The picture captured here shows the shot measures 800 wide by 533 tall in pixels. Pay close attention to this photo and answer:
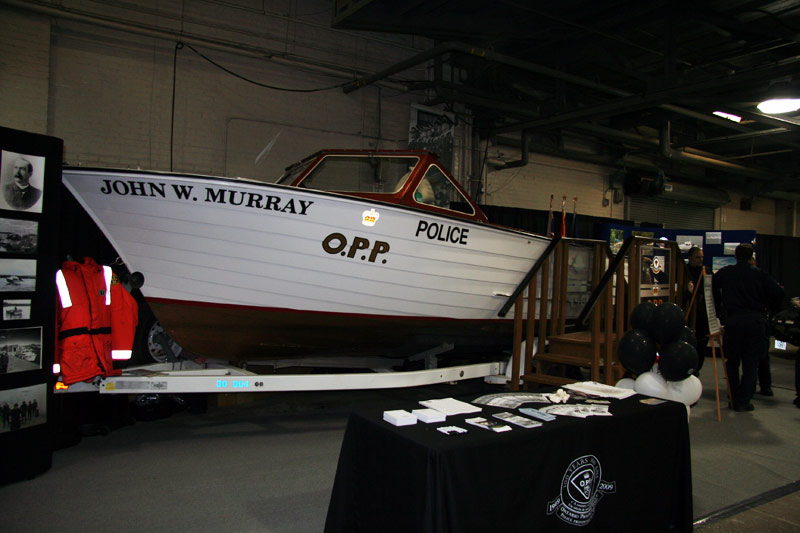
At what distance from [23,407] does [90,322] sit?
60 centimetres

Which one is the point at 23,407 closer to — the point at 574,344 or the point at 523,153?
the point at 574,344

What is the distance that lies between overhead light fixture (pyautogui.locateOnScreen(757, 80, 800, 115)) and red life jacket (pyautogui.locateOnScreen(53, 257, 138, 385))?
651cm

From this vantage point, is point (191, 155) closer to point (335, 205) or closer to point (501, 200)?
point (335, 205)

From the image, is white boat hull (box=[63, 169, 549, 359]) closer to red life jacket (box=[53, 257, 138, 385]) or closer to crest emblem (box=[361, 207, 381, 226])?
crest emblem (box=[361, 207, 381, 226])

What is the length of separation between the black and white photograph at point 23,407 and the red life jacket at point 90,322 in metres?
0.21

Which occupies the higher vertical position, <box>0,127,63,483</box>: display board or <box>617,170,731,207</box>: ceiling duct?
<box>617,170,731,207</box>: ceiling duct

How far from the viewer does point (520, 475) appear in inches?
69.1

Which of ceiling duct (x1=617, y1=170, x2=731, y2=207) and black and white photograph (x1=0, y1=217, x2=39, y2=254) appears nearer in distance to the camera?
black and white photograph (x1=0, y1=217, x2=39, y2=254)

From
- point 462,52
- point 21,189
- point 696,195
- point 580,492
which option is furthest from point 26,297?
point 696,195

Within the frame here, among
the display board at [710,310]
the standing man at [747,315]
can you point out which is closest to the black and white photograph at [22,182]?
the display board at [710,310]

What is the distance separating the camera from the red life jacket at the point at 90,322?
10.7ft

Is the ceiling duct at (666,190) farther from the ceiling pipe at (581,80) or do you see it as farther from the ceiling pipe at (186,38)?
the ceiling pipe at (186,38)

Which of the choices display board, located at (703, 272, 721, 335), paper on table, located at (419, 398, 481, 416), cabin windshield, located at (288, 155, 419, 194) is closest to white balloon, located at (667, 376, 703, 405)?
paper on table, located at (419, 398, 481, 416)

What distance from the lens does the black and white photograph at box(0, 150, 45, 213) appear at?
9.61 ft
